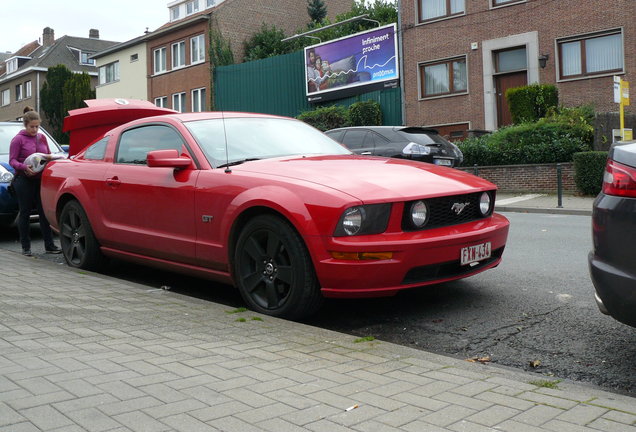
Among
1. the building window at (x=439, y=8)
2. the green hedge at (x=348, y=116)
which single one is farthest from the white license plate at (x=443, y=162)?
the green hedge at (x=348, y=116)

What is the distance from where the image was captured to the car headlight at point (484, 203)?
17.1 ft

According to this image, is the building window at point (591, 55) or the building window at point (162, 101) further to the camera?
the building window at point (162, 101)

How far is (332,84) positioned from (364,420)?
28.7 meters

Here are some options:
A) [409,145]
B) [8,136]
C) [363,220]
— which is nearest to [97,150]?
[363,220]

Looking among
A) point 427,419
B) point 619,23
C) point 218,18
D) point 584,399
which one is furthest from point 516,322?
point 218,18

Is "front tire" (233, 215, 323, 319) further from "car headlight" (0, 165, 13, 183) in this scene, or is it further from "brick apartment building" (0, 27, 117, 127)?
"brick apartment building" (0, 27, 117, 127)

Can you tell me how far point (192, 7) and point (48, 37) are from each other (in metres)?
27.6

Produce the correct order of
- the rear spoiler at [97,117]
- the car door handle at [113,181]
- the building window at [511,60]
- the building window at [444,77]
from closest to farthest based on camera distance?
the car door handle at [113,181]
the rear spoiler at [97,117]
the building window at [511,60]
the building window at [444,77]

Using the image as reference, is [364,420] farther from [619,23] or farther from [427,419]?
[619,23]

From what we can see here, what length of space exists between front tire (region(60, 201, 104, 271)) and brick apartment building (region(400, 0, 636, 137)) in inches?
726

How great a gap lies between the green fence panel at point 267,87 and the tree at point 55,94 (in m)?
18.8

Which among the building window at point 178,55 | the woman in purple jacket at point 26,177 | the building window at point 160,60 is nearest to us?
the woman in purple jacket at point 26,177

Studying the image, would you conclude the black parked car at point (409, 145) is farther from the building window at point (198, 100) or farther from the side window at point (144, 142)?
the building window at point (198, 100)

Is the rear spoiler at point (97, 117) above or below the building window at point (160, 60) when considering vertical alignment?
below
